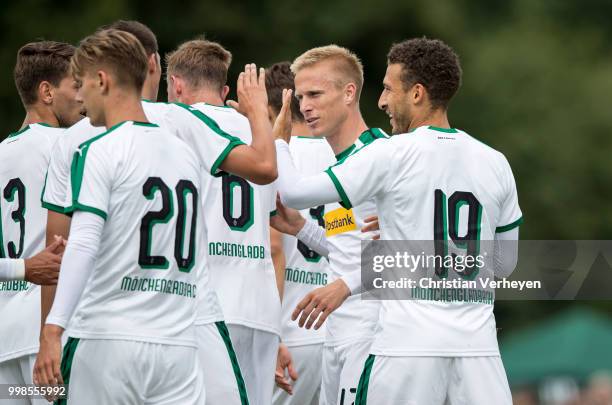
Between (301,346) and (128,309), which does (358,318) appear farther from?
(128,309)

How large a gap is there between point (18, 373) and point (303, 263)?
2.58 m

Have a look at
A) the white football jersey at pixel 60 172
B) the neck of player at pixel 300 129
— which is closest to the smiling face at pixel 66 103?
the white football jersey at pixel 60 172

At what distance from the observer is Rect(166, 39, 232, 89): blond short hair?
987 cm

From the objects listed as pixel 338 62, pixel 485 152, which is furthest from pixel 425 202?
pixel 338 62

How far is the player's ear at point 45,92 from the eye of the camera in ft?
32.7

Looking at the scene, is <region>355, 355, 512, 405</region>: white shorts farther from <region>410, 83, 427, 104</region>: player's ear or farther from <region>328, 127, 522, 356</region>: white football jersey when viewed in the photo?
<region>410, 83, 427, 104</region>: player's ear

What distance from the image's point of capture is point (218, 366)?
29.1ft

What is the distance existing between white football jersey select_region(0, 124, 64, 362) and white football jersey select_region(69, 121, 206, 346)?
164 centimetres

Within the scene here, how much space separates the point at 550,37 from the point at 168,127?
Result: 31669 mm

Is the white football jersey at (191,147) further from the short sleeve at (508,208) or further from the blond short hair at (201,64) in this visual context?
the short sleeve at (508,208)

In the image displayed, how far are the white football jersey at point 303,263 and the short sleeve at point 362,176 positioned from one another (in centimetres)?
236

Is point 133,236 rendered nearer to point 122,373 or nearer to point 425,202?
point 122,373

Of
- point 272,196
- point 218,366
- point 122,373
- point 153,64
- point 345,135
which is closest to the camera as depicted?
point 122,373

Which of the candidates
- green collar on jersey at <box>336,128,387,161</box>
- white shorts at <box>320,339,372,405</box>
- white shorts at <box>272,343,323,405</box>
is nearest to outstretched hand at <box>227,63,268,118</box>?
green collar on jersey at <box>336,128,387,161</box>
